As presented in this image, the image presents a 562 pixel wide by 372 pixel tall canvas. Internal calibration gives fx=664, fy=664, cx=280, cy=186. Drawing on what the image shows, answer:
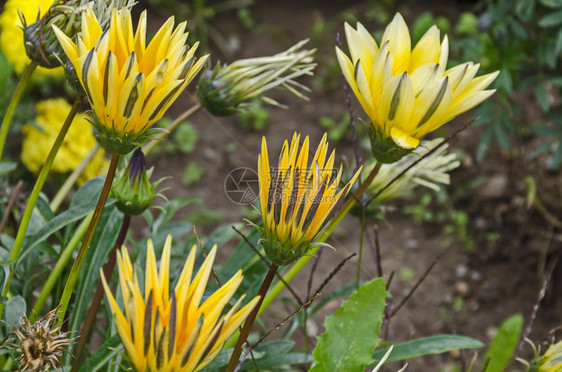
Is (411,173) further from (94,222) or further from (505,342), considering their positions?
(94,222)

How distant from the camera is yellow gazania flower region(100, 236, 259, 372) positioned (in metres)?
0.51

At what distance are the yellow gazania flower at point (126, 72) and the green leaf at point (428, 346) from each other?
42 cm

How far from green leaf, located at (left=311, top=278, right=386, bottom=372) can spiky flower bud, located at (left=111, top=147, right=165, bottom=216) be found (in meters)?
0.25

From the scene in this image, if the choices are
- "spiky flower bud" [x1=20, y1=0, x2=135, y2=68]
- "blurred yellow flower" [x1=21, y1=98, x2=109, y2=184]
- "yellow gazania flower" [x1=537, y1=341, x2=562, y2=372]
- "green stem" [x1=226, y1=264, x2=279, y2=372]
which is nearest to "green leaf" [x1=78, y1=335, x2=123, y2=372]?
"green stem" [x1=226, y1=264, x2=279, y2=372]

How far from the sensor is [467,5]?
2311 mm

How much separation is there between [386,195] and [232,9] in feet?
5.35

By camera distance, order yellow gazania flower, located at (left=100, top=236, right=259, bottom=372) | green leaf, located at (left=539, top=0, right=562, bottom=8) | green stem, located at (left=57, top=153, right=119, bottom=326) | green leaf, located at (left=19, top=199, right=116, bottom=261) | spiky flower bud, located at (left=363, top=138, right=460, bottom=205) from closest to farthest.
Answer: yellow gazania flower, located at (left=100, top=236, right=259, bottom=372) < green stem, located at (left=57, top=153, right=119, bottom=326) < green leaf, located at (left=19, top=199, right=116, bottom=261) < spiky flower bud, located at (left=363, top=138, right=460, bottom=205) < green leaf, located at (left=539, top=0, right=562, bottom=8)

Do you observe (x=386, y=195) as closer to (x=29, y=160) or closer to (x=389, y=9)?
(x=29, y=160)

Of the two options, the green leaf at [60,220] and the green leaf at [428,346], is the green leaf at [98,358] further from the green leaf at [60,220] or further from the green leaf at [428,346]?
the green leaf at [428,346]

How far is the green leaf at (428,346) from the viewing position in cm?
84

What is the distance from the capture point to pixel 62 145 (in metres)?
1.40

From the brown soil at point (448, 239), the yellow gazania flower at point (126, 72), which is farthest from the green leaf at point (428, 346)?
the brown soil at point (448, 239)

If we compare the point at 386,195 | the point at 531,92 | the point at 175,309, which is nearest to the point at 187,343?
the point at 175,309

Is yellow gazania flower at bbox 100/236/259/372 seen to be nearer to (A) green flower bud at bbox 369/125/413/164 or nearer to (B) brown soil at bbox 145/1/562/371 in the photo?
(A) green flower bud at bbox 369/125/413/164
